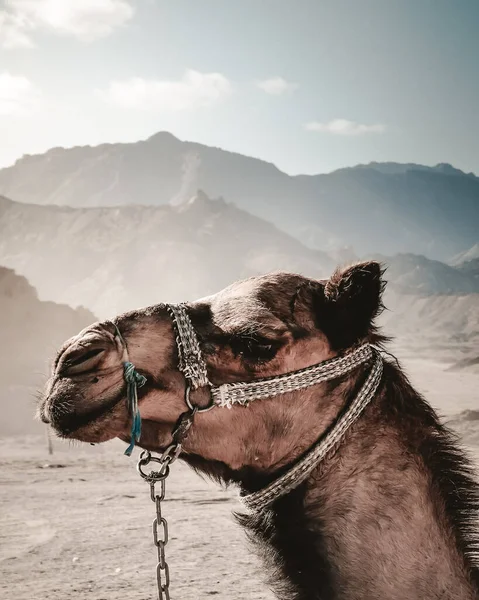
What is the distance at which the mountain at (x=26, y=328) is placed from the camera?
68.7 feet

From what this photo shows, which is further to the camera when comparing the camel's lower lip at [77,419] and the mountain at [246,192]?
the mountain at [246,192]

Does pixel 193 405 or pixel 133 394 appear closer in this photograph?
pixel 133 394

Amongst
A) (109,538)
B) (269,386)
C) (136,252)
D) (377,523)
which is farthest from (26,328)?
(136,252)

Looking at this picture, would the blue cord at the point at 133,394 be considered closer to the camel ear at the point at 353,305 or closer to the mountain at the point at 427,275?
the camel ear at the point at 353,305

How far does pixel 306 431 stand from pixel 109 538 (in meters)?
5.60

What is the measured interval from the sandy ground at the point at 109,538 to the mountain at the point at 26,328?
9.30 meters

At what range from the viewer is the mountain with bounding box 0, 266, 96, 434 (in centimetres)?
2095

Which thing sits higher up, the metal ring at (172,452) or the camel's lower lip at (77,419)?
the camel's lower lip at (77,419)

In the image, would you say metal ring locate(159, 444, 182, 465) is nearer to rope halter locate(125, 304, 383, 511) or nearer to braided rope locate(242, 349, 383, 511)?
rope halter locate(125, 304, 383, 511)

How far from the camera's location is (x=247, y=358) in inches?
80.0

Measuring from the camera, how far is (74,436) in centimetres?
186

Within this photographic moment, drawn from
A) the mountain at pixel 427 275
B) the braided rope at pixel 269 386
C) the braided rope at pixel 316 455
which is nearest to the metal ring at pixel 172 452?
the braided rope at pixel 269 386

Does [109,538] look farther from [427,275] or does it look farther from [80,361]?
[427,275]

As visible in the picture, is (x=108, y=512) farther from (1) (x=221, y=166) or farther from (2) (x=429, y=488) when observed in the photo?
(1) (x=221, y=166)
